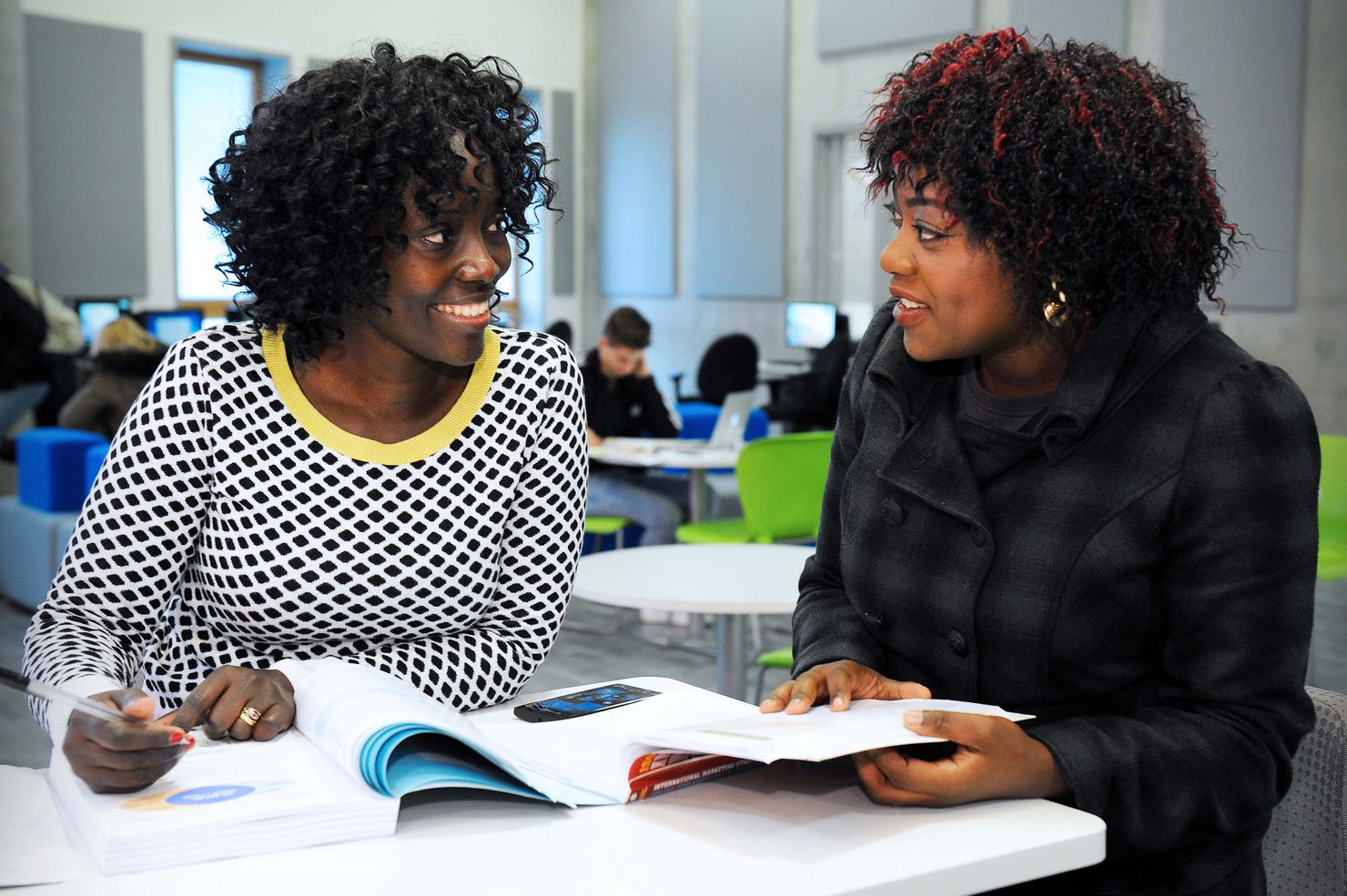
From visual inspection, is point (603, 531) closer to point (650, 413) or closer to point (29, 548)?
point (650, 413)

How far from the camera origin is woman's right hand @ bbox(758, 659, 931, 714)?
1.29 meters

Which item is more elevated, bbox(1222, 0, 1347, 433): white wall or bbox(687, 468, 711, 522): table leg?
bbox(1222, 0, 1347, 433): white wall

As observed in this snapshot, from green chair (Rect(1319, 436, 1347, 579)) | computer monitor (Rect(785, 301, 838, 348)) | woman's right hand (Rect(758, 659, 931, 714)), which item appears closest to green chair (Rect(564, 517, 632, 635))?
green chair (Rect(1319, 436, 1347, 579))

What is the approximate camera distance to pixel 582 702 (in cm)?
140

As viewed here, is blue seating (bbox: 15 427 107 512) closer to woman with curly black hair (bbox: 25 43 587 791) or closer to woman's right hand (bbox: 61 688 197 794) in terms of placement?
woman with curly black hair (bbox: 25 43 587 791)

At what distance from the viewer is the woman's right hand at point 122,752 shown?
1060 millimetres

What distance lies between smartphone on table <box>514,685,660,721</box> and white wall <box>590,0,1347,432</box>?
210 inches

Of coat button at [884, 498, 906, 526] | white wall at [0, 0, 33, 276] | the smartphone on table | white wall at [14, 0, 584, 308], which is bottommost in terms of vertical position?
the smartphone on table

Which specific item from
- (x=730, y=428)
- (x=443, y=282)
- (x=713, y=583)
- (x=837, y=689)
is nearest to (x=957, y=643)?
(x=837, y=689)

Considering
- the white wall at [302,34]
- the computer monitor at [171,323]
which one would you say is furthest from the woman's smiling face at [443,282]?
the computer monitor at [171,323]

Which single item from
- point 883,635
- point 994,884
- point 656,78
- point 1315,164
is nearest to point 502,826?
point 994,884

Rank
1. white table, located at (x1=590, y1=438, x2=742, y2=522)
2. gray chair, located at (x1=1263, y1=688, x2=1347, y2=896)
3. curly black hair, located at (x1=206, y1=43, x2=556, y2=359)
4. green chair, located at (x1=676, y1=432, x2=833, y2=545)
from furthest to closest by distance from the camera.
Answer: white table, located at (x1=590, y1=438, x2=742, y2=522) < green chair, located at (x1=676, y1=432, x2=833, y2=545) < curly black hair, located at (x1=206, y1=43, x2=556, y2=359) < gray chair, located at (x1=1263, y1=688, x2=1347, y2=896)

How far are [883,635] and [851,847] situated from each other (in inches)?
19.0

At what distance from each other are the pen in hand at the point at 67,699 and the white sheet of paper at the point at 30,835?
97mm
